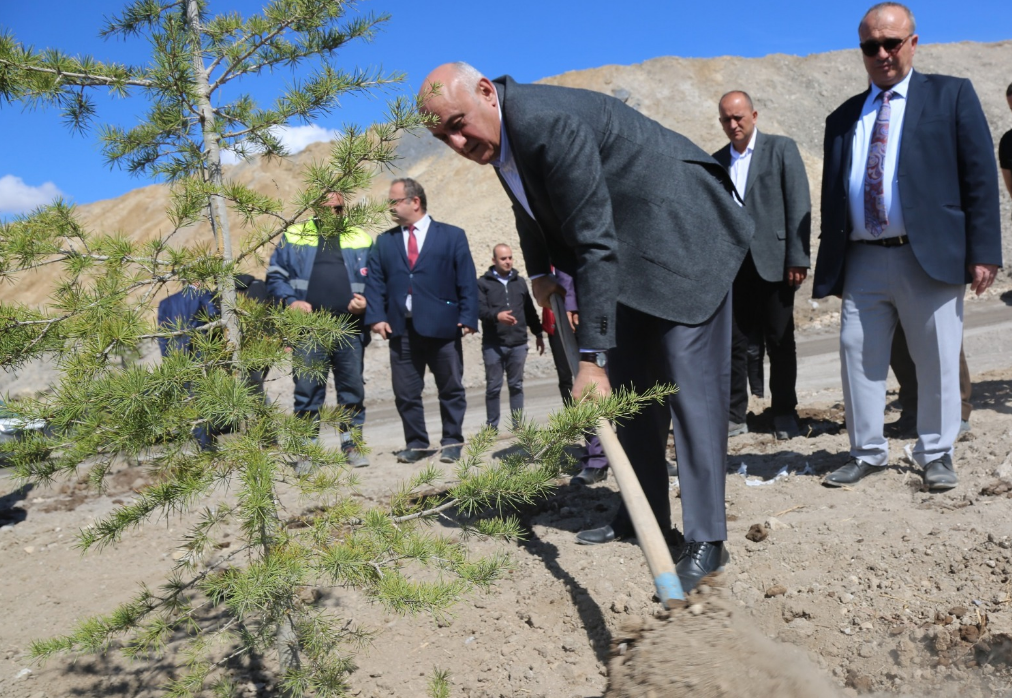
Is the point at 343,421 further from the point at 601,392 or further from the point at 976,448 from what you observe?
the point at 976,448

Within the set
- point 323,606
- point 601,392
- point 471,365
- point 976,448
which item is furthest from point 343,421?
point 471,365

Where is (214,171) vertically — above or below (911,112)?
below

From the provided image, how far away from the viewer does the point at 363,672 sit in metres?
3.10

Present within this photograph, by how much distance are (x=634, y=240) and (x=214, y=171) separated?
1.49 m

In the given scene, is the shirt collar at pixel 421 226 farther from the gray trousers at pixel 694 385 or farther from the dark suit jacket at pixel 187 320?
the dark suit jacket at pixel 187 320

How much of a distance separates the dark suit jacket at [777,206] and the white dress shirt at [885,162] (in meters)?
1.17

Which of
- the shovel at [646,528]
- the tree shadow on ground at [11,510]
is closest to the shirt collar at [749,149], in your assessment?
the shovel at [646,528]

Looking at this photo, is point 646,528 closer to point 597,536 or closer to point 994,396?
point 597,536

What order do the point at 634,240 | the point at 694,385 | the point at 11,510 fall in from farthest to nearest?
the point at 11,510 → the point at 694,385 → the point at 634,240

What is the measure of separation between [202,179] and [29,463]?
0.97 meters

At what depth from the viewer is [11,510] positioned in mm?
5605

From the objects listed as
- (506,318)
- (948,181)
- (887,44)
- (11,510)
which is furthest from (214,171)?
(506,318)

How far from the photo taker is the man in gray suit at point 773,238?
522 centimetres

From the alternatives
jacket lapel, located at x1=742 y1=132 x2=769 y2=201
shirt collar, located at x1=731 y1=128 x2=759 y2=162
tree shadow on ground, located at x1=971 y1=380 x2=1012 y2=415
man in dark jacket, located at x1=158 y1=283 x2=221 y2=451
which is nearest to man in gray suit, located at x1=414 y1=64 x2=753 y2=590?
man in dark jacket, located at x1=158 y1=283 x2=221 y2=451
